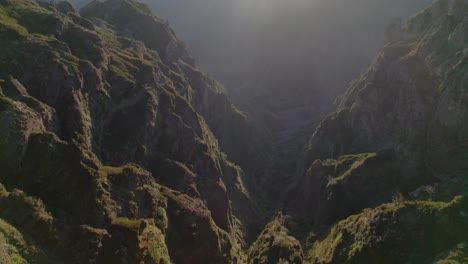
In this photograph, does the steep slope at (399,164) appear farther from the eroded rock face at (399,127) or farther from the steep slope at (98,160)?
the steep slope at (98,160)

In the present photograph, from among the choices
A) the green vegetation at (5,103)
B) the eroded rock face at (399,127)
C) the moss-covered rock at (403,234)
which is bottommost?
the moss-covered rock at (403,234)

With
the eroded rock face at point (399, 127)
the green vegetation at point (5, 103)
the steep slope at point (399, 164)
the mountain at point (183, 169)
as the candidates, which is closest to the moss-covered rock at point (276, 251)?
the mountain at point (183, 169)

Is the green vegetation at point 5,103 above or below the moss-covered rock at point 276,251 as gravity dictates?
above

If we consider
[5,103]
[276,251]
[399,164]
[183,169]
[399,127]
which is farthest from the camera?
[399,127]

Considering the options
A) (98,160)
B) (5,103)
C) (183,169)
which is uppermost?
(183,169)

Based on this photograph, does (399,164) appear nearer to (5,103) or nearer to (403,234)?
(403,234)

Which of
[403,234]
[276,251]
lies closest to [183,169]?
[276,251]

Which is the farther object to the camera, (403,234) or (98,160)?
(98,160)

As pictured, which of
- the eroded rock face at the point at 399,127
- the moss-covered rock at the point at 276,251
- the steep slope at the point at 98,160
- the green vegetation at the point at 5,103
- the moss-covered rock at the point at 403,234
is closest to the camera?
the steep slope at the point at 98,160
